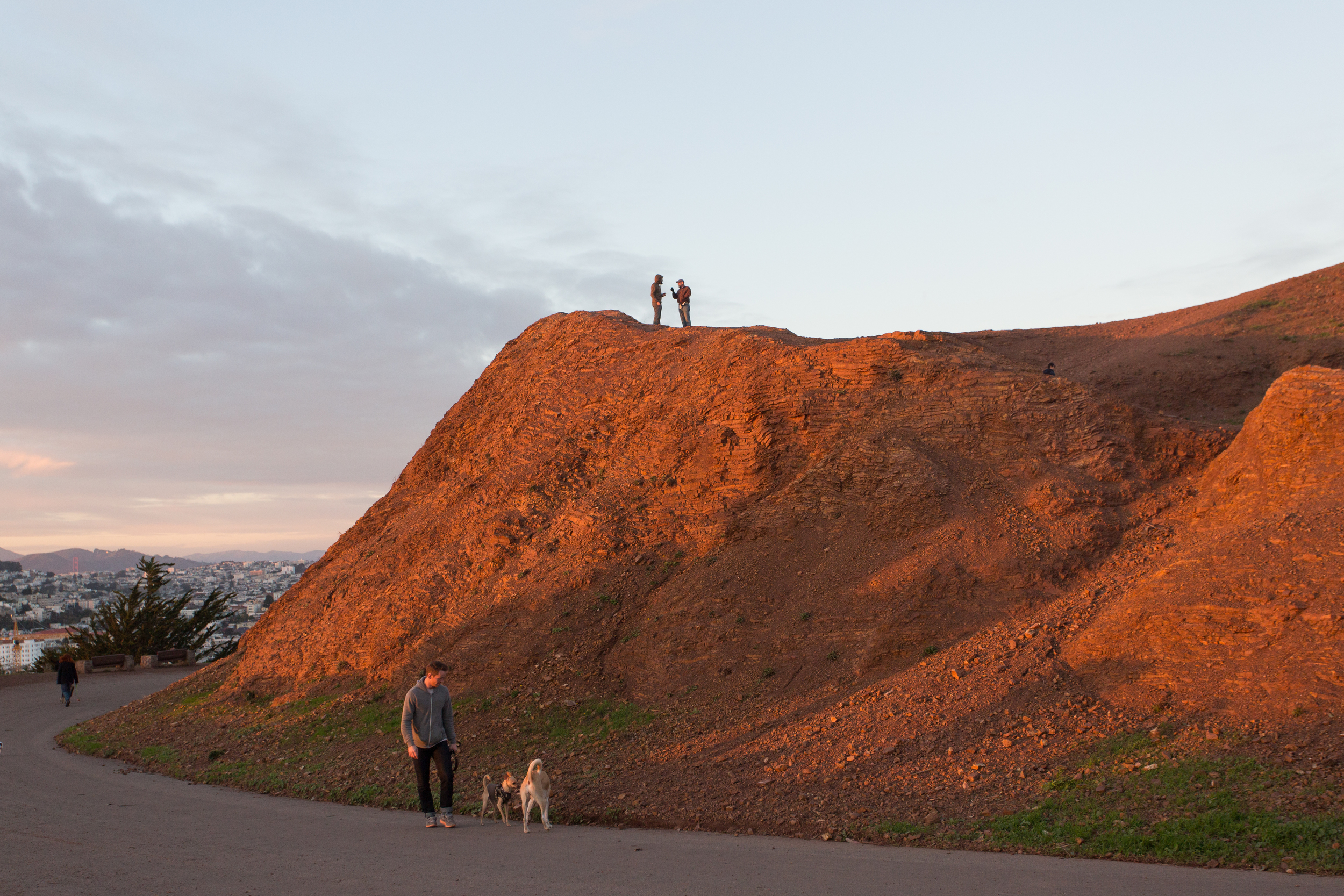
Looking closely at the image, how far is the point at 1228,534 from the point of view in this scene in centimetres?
1106

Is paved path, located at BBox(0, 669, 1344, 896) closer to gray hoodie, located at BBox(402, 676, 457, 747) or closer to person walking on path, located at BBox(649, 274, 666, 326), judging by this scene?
gray hoodie, located at BBox(402, 676, 457, 747)

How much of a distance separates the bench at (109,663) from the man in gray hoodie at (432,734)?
25.8 m

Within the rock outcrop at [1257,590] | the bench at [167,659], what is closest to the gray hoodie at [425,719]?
the rock outcrop at [1257,590]

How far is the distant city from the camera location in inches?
2457

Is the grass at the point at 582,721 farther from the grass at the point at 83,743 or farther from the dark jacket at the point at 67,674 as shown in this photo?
the dark jacket at the point at 67,674

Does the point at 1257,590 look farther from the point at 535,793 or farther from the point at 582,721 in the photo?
the point at 582,721

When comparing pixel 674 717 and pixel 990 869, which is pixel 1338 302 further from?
pixel 990 869

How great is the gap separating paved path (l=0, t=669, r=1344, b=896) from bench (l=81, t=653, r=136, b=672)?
21.5 m

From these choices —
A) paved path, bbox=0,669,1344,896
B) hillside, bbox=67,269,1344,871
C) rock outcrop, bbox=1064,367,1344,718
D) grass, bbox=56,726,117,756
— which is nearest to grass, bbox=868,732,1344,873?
hillside, bbox=67,269,1344,871

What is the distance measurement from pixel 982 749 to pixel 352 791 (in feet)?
22.6

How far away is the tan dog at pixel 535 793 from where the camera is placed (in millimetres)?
8203

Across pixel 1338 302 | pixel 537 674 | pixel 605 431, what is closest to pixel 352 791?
pixel 537 674

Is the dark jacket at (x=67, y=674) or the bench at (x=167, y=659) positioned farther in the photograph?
the bench at (x=167, y=659)

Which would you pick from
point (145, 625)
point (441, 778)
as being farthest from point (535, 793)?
point (145, 625)
